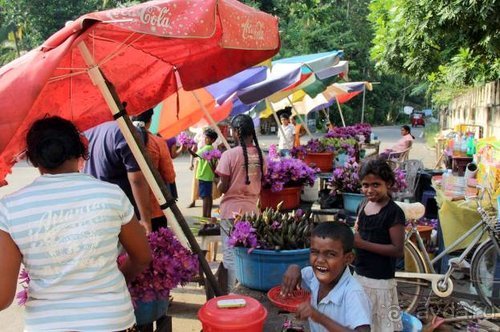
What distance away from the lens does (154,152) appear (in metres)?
4.12

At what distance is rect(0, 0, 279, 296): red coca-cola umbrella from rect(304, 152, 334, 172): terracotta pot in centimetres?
354

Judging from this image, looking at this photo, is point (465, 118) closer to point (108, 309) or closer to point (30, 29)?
point (108, 309)

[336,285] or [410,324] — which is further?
[410,324]

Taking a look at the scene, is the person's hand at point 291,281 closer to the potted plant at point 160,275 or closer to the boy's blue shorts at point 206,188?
the potted plant at point 160,275

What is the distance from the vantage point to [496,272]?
443 centimetres

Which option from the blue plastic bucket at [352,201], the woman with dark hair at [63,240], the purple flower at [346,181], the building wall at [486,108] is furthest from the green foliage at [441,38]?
the woman with dark hair at [63,240]

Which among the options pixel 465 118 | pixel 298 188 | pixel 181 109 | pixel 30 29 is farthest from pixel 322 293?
pixel 30 29

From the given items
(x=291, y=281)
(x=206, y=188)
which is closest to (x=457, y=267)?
(x=291, y=281)

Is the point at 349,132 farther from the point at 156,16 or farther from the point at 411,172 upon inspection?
the point at 156,16

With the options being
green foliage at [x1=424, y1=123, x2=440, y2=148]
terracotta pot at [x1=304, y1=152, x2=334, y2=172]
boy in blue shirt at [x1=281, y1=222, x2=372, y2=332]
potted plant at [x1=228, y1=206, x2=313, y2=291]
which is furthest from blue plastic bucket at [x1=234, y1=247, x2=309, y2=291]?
green foliage at [x1=424, y1=123, x2=440, y2=148]

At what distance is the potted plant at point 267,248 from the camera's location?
278cm

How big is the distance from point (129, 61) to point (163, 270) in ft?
5.00

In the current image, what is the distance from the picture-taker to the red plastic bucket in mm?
1927

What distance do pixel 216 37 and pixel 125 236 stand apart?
138 cm
